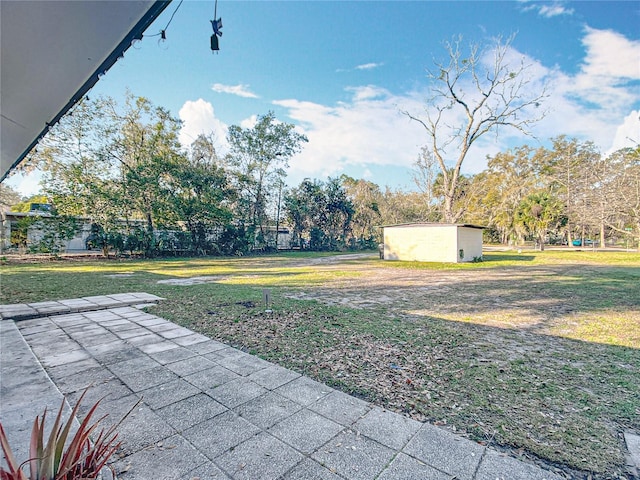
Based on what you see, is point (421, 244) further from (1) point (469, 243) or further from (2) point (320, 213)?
(2) point (320, 213)

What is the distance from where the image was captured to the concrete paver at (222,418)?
133 cm

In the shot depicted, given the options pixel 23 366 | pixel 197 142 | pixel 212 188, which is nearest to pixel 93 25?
pixel 23 366

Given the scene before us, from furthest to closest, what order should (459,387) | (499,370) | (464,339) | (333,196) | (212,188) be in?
(333,196)
(212,188)
(464,339)
(499,370)
(459,387)

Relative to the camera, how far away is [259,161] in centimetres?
1906

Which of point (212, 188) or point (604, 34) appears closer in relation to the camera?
point (604, 34)

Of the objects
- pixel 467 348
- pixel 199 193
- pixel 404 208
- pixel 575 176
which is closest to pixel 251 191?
pixel 199 193

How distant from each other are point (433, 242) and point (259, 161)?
1183 centimetres

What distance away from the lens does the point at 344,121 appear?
16.1 metres

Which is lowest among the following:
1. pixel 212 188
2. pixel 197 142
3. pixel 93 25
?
pixel 93 25

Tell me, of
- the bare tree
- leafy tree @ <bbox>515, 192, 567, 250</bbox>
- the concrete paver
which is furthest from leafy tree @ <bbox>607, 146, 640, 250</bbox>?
the concrete paver

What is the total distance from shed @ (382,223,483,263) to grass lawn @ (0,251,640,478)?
6955mm

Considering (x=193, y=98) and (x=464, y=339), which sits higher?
(x=193, y=98)

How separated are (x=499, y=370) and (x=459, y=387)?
0.57 m

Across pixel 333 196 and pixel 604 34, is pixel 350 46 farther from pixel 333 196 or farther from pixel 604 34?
pixel 333 196
